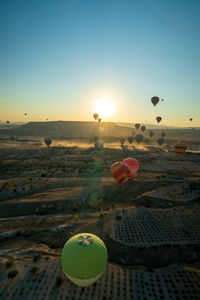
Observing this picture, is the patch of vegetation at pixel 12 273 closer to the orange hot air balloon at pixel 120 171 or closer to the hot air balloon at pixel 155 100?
the orange hot air balloon at pixel 120 171

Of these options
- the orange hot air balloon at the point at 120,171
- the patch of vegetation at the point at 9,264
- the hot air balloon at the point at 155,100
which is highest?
the hot air balloon at the point at 155,100

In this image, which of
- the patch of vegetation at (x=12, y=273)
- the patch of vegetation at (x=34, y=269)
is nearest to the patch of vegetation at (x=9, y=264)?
the patch of vegetation at (x=12, y=273)

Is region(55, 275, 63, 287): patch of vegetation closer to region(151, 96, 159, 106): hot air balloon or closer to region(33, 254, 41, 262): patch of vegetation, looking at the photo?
region(33, 254, 41, 262): patch of vegetation

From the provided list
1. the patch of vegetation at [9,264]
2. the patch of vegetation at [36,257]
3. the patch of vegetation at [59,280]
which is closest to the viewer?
the patch of vegetation at [59,280]

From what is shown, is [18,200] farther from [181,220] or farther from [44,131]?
[44,131]

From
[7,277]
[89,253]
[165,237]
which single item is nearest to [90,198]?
[165,237]

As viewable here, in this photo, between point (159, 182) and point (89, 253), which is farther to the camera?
point (159, 182)

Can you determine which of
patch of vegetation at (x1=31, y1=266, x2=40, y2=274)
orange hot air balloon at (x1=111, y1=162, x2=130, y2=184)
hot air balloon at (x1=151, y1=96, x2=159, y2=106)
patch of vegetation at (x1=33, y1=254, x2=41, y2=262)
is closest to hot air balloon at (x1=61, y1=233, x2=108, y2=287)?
patch of vegetation at (x1=31, y1=266, x2=40, y2=274)

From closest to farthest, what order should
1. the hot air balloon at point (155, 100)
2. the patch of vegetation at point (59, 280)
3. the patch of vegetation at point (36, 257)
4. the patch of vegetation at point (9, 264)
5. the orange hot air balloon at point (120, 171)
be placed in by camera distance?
the patch of vegetation at point (59, 280) → the patch of vegetation at point (9, 264) → the patch of vegetation at point (36, 257) → the orange hot air balloon at point (120, 171) → the hot air balloon at point (155, 100)

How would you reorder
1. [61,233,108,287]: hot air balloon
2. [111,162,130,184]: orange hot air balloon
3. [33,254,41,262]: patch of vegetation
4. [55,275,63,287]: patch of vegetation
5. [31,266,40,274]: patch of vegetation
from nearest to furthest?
[61,233,108,287]: hot air balloon → [55,275,63,287]: patch of vegetation → [31,266,40,274]: patch of vegetation → [33,254,41,262]: patch of vegetation → [111,162,130,184]: orange hot air balloon
